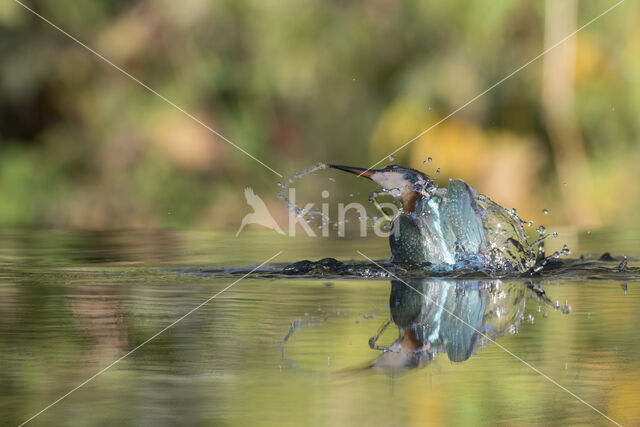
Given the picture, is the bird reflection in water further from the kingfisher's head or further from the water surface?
the kingfisher's head

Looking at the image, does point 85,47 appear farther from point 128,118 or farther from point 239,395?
point 239,395

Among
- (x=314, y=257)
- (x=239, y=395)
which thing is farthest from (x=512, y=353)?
(x=314, y=257)

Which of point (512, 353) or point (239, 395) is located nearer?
point (239, 395)

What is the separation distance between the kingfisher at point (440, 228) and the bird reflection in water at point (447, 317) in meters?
0.39

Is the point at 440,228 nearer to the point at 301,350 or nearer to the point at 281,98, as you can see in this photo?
the point at 301,350

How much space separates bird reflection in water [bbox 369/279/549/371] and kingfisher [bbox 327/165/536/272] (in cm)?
39

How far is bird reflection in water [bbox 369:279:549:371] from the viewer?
3.72 m

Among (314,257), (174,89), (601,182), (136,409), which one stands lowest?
(136,409)

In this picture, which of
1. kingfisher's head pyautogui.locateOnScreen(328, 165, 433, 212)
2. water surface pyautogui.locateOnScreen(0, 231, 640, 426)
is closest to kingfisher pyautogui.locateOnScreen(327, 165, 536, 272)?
kingfisher's head pyautogui.locateOnScreen(328, 165, 433, 212)

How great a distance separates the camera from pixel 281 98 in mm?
17141

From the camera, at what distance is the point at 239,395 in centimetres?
304

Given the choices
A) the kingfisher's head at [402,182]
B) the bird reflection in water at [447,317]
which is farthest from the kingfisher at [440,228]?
the bird reflection in water at [447,317]

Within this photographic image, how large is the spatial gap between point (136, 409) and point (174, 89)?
13677mm

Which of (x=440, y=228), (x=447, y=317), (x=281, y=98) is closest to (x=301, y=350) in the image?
(x=447, y=317)
